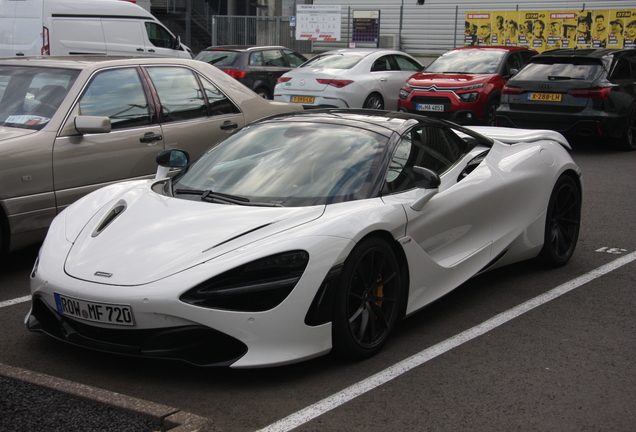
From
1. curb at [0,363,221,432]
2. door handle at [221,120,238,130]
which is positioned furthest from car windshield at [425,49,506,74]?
curb at [0,363,221,432]

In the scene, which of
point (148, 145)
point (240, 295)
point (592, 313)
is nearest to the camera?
point (240, 295)

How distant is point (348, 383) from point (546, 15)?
2357 centimetres

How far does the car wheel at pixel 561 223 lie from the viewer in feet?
18.6

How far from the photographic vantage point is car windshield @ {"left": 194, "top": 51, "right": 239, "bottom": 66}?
701 inches

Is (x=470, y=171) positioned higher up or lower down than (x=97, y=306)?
higher up

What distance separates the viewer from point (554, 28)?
2475 centimetres

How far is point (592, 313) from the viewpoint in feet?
15.9

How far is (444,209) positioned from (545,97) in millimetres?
7883

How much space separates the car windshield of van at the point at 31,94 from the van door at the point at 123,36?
33.6ft

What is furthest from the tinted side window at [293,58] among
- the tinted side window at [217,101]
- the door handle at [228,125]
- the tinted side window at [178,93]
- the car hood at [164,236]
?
the car hood at [164,236]

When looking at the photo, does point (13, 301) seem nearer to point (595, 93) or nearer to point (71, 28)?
point (595, 93)

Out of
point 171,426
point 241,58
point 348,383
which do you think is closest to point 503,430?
point 348,383

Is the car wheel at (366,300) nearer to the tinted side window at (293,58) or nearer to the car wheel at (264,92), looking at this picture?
the car wheel at (264,92)

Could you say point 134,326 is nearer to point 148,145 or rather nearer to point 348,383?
point 348,383
